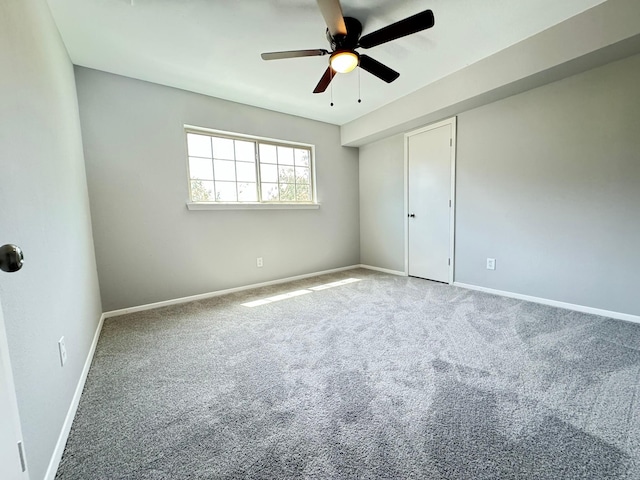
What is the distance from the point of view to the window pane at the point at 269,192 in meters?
3.67

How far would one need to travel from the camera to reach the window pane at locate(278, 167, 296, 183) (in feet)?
12.6

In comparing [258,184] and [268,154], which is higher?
[268,154]

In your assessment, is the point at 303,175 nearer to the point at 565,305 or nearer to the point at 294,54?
the point at 294,54

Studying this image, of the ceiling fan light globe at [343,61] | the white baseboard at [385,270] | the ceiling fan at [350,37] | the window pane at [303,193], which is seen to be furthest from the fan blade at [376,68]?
the white baseboard at [385,270]

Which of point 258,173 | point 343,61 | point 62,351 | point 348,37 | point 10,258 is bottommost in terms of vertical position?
point 62,351

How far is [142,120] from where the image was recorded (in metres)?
2.73

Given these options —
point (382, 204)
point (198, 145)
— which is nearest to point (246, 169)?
point (198, 145)

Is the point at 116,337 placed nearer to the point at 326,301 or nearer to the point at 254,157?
the point at 326,301

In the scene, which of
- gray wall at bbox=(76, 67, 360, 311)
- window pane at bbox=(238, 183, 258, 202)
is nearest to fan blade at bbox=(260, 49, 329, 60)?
gray wall at bbox=(76, 67, 360, 311)

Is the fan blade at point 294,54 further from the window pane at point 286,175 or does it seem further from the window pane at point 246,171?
the window pane at point 286,175

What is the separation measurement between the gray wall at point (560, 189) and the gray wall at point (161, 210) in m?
2.40

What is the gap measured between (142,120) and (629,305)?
4.88m

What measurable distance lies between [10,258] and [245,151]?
10.1ft

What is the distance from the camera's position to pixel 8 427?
0.68 meters
